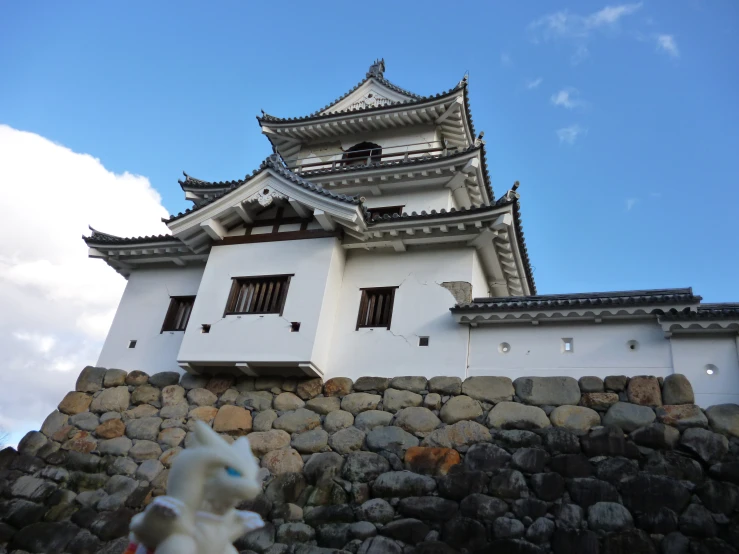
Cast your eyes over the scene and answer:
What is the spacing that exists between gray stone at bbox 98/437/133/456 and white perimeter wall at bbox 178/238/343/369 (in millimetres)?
1678

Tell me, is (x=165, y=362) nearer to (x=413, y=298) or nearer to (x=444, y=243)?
(x=413, y=298)

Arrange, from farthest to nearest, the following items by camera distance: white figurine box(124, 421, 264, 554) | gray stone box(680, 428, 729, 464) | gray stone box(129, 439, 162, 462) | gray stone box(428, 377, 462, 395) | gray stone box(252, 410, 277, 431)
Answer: gray stone box(129, 439, 162, 462) < gray stone box(252, 410, 277, 431) < gray stone box(428, 377, 462, 395) < gray stone box(680, 428, 729, 464) < white figurine box(124, 421, 264, 554)

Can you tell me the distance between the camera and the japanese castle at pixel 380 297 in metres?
8.13

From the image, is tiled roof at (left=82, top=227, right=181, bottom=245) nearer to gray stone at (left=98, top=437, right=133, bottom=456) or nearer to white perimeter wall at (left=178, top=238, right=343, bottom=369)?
white perimeter wall at (left=178, top=238, right=343, bottom=369)

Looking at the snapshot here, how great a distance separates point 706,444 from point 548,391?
2035 mm

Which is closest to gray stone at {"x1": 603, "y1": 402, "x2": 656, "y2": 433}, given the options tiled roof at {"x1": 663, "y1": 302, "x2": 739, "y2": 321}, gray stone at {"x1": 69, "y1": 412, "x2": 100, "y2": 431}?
tiled roof at {"x1": 663, "y1": 302, "x2": 739, "y2": 321}

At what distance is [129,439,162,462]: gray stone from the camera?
9.05 meters

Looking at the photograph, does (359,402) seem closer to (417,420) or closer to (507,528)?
(417,420)

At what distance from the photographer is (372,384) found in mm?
9023

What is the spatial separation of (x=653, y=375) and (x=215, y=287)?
7608 mm

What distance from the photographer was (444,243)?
33.6ft

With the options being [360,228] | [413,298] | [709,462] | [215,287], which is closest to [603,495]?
[709,462]

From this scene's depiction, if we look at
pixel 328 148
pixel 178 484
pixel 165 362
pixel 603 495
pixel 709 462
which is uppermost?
pixel 328 148

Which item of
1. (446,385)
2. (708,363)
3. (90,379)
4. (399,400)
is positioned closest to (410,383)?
(399,400)
